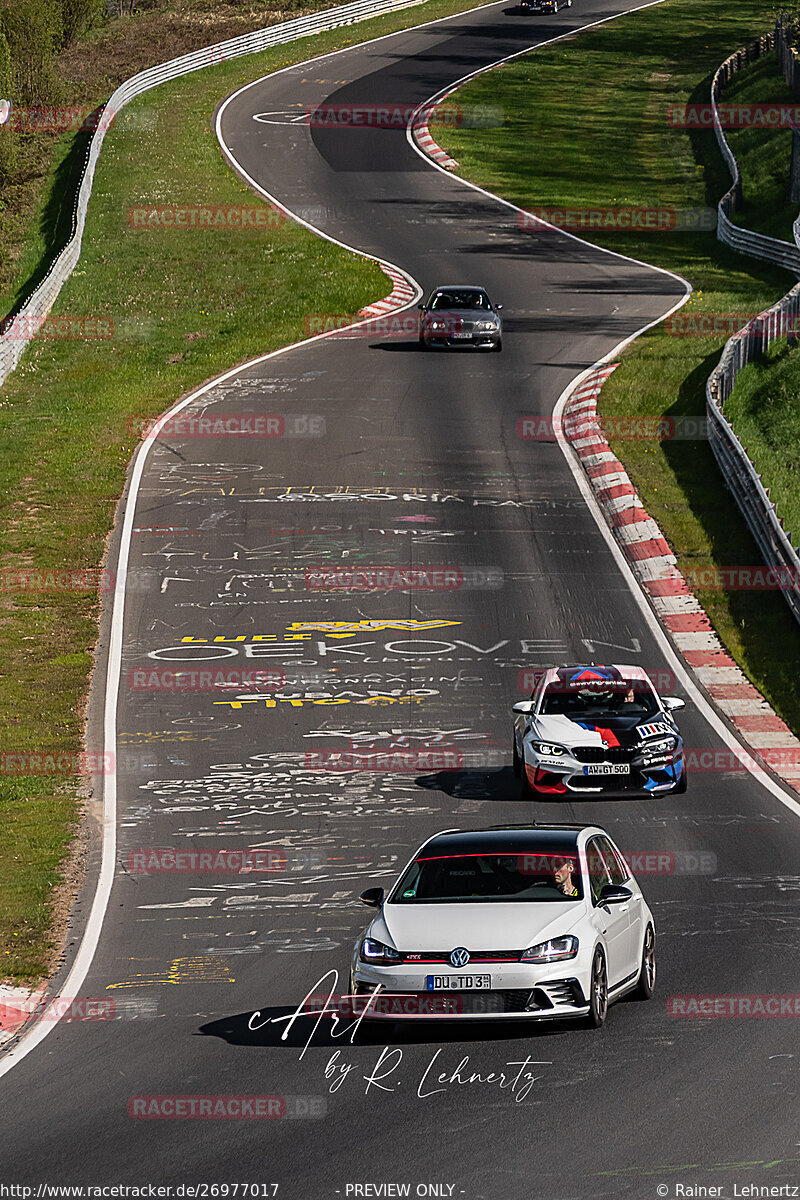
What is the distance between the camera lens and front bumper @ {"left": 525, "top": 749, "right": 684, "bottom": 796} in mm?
18828

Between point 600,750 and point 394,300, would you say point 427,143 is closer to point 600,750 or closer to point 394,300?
point 394,300

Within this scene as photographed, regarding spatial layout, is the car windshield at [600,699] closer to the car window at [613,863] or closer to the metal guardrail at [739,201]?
the car window at [613,863]

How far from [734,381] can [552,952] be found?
2893 cm

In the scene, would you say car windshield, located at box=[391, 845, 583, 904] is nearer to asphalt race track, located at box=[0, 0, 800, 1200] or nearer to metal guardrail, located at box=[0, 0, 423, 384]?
asphalt race track, located at box=[0, 0, 800, 1200]

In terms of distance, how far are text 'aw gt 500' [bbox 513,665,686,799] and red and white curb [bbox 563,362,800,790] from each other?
1.76 metres

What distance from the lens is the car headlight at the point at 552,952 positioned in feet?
36.3

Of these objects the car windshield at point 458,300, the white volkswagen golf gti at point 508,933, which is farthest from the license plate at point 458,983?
the car windshield at point 458,300

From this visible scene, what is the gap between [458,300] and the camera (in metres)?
43.8

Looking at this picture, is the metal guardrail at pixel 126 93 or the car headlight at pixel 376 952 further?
the metal guardrail at pixel 126 93

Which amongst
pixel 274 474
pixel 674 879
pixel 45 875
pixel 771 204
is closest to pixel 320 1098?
pixel 674 879

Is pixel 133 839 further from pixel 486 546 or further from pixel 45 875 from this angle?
pixel 486 546

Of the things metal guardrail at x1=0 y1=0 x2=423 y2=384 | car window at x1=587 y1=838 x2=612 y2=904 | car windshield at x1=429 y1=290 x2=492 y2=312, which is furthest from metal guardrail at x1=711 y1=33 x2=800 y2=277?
car window at x1=587 y1=838 x2=612 y2=904

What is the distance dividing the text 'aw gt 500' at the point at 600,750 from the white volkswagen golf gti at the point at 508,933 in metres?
6.15

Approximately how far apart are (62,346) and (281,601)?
22.2m
